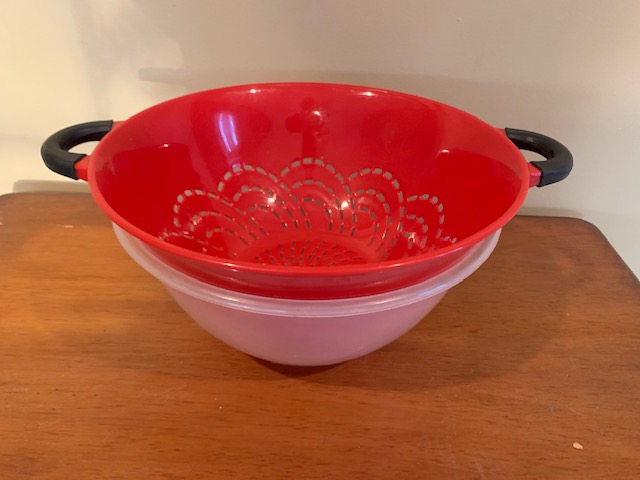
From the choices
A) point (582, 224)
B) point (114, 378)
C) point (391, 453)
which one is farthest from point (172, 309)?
point (582, 224)

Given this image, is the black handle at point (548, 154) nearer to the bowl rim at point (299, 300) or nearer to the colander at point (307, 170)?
the colander at point (307, 170)

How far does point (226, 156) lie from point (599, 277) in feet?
1.41

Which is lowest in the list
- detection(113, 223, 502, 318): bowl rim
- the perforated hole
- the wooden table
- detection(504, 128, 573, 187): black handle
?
the wooden table

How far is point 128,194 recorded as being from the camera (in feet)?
1.59

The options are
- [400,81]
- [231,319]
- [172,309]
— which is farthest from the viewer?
[400,81]

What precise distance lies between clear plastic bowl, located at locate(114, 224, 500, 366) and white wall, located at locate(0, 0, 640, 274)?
285mm

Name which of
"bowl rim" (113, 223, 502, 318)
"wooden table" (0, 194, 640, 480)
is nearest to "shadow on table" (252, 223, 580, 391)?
"wooden table" (0, 194, 640, 480)

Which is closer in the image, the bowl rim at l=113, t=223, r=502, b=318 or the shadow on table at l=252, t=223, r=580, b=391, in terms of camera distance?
the bowl rim at l=113, t=223, r=502, b=318

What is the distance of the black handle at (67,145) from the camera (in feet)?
1.47

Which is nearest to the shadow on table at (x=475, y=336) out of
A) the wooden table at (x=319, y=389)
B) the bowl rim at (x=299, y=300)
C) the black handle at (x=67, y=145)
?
the wooden table at (x=319, y=389)

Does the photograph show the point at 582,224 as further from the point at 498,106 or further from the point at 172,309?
the point at 172,309

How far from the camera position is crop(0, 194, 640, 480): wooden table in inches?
16.1

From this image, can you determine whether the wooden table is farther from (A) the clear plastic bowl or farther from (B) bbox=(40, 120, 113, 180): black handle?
(B) bbox=(40, 120, 113, 180): black handle

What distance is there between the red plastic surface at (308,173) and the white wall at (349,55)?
0.26ft
